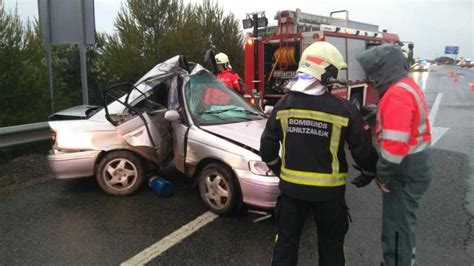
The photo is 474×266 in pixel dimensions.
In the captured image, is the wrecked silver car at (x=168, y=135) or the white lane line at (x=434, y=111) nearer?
the wrecked silver car at (x=168, y=135)

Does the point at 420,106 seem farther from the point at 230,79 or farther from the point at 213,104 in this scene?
the point at 230,79

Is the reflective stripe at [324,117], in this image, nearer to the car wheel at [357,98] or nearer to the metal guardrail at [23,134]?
the metal guardrail at [23,134]

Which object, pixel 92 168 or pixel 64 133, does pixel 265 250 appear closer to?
pixel 92 168

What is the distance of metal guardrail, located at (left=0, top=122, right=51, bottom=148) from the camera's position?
253 inches

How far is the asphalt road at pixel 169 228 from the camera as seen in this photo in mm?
3857

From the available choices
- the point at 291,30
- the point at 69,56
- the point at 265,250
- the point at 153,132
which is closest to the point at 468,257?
the point at 265,250

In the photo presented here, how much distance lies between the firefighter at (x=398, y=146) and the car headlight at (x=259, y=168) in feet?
4.76

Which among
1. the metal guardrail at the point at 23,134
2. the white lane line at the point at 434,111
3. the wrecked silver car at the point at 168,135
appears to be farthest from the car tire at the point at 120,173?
the white lane line at the point at 434,111

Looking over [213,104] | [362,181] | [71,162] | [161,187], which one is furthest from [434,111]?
[362,181]

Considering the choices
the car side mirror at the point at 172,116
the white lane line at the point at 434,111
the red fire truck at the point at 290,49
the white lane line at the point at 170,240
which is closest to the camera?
the white lane line at the point at 170,240

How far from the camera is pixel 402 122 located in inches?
109

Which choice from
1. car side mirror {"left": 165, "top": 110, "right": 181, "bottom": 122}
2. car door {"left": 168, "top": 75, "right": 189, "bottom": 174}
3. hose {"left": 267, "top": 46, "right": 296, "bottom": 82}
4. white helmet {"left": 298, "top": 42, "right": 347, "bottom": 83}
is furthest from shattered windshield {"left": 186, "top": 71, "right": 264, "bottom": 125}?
hose {"left": 267, "top": 46, "right": 296, "bottom": 82}

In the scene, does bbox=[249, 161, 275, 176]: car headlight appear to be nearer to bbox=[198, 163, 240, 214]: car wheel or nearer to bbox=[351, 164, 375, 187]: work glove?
bbox=[198, 163, 240, 214]: car wheel

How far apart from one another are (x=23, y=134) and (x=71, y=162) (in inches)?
78.5
